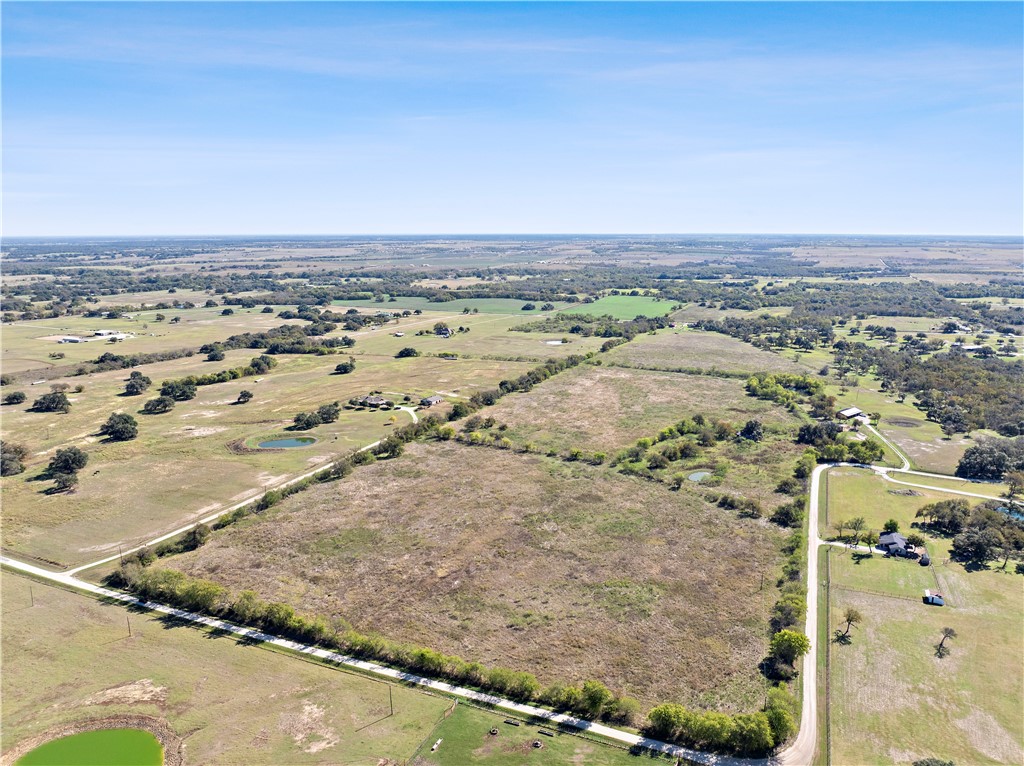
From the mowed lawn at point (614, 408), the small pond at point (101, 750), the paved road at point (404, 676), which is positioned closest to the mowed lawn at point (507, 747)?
the paved road at point (404, 676)

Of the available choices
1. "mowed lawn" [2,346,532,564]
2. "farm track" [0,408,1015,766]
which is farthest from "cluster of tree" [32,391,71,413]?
"farm track" [0,408,1015,766]

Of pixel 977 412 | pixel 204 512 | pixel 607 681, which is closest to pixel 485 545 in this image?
pixel 607 681

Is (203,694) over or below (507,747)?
over

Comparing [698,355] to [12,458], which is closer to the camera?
[12,458]

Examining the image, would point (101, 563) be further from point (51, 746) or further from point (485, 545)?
point (485, 545)

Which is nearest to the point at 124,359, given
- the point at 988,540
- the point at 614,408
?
the point at 614,408

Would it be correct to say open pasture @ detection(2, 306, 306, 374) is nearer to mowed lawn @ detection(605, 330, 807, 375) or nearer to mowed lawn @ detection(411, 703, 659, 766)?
mowed lawn @ detection(605, 330, 807, 375)

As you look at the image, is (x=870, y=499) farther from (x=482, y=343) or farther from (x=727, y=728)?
(x=482, y=343)
